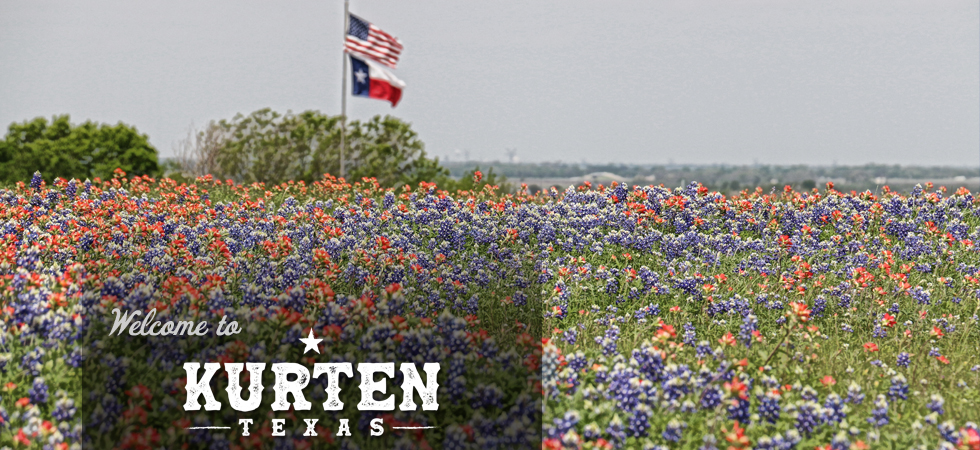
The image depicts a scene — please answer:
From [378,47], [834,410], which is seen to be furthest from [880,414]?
[378,47]

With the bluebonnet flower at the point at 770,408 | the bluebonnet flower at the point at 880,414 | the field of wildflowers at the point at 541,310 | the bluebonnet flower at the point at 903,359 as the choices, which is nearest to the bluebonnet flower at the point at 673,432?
the field of wildflowers at the point at 541,310

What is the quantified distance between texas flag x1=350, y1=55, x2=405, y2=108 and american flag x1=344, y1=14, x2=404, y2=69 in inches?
10.0

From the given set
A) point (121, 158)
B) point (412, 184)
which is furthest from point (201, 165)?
point (412, 184)

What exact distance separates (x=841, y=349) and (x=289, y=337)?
4.56 metres

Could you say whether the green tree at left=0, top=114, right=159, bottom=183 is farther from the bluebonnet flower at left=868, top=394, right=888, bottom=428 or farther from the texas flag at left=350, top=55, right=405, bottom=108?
the bluebonnet flower at left=868, top=394, right=888, bottom=428

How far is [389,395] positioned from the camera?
4.90 metres

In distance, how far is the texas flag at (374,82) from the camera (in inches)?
763

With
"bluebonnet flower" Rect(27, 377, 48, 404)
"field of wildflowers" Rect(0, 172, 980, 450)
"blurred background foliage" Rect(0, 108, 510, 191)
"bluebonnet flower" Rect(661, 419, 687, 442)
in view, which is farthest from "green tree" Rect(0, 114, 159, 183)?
"bluebonnet flower" Rect(661, 419, 687, 442)

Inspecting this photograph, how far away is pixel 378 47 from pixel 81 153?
11665 millimetres

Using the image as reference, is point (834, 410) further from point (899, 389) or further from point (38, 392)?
point (38, 392)

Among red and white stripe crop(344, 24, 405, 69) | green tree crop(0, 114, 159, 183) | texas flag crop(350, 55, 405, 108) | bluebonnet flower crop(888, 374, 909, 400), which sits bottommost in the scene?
bluebonnet flower crop(888, 374, 909, 400)

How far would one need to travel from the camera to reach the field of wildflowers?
4.65 metres

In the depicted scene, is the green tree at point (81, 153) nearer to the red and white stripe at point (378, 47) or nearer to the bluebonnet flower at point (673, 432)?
the red and white stripe at point (378, 47)

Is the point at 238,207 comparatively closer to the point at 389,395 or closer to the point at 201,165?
the point at 389,395
